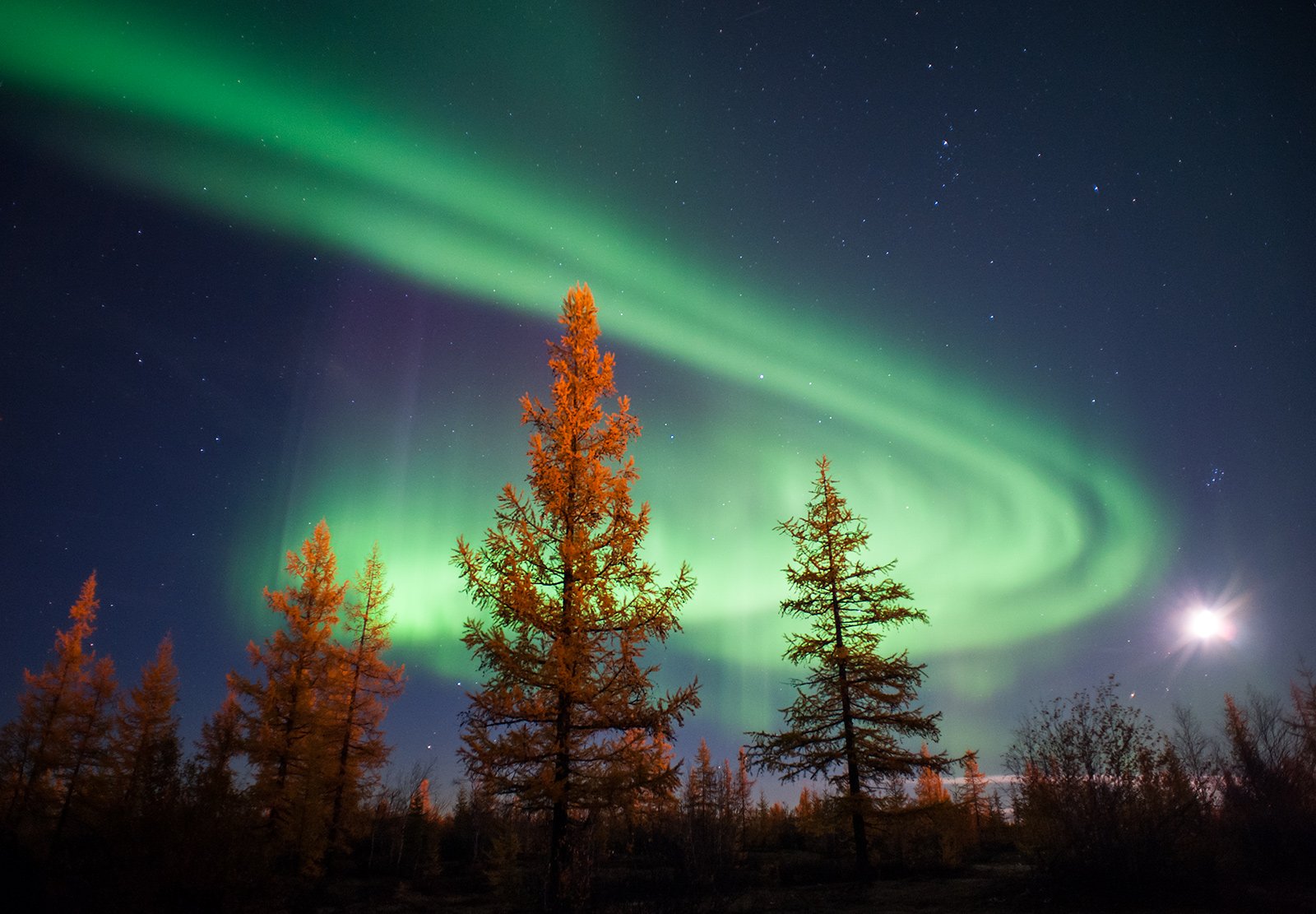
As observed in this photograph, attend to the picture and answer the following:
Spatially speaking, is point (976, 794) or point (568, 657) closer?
point (568, 657)

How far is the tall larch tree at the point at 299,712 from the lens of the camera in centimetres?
2072

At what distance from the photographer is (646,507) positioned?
561 inches

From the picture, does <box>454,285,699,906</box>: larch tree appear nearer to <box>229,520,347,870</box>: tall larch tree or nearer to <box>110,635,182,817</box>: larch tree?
<box>229,520,347,870</box>: tall larch tree

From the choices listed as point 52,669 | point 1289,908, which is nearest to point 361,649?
point 52,669

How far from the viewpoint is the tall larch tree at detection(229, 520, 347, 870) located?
20719 millimetres

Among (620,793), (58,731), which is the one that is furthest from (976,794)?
(58,731)

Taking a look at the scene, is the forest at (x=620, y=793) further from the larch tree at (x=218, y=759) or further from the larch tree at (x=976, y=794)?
the larch tree at (x=976, y=794)

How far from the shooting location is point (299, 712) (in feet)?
74.5

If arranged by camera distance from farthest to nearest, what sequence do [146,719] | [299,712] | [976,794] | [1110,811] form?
[976,794], [146,719], [299,712], [1110,811]

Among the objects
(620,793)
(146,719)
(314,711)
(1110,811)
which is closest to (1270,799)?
(1110,811)

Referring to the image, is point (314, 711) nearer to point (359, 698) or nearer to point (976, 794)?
point (359, 698)

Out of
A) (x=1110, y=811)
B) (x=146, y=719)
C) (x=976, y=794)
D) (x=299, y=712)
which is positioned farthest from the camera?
(x=976, y=794)

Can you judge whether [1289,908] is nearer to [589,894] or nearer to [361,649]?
[589,894]

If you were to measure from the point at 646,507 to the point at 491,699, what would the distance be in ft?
16.5
